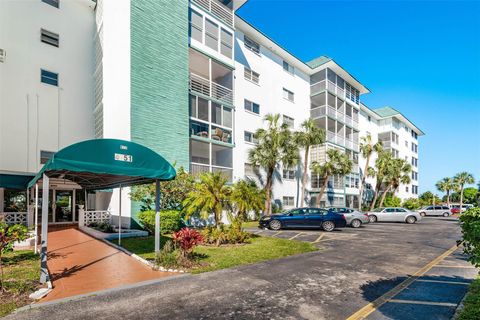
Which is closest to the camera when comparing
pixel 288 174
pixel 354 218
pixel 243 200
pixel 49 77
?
pixel 243 200

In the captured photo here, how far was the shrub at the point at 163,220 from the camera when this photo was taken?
48.3 ft

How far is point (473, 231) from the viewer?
4.78 meters

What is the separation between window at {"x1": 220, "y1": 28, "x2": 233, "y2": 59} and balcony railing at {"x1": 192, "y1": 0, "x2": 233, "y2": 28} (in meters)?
0.89

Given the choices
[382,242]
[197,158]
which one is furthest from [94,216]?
[382,242]

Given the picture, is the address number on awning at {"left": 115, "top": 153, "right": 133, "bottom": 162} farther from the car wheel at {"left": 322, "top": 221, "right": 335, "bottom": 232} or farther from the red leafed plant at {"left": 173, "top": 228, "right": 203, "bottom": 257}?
the car wheel at {"left": 322, "top": 221, "right": 335, "bottom": 232}

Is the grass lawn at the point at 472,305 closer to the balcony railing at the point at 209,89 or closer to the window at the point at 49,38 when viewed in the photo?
the balcony railing at the point at 209,89

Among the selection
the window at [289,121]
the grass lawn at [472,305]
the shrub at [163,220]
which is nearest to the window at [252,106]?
the window at [289,121]

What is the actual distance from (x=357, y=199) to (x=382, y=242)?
2748 cm

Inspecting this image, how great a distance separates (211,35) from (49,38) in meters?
11.1

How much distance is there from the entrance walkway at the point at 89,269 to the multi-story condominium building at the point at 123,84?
190 inches

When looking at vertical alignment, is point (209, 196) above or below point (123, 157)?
below

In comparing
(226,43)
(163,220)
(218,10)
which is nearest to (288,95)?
(226,43)

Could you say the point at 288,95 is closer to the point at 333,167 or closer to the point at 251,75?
the point at 251,75

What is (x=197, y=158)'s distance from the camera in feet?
76.2
